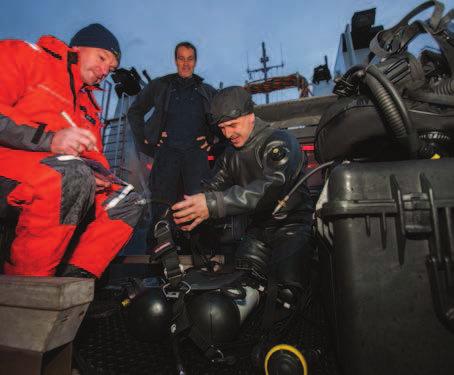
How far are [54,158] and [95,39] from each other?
130cm

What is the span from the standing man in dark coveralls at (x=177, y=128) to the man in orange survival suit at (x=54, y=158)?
4.44 ft

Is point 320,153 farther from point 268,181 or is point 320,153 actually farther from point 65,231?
point 65,231

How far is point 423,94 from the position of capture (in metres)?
1.09

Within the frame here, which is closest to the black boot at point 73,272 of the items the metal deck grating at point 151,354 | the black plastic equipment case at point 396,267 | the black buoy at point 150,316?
the metal deck grating at point 151,354

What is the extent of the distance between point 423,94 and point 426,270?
2.34 ft

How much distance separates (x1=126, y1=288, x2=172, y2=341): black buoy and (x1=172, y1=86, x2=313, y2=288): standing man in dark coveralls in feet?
1.61

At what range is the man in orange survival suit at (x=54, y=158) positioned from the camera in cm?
140

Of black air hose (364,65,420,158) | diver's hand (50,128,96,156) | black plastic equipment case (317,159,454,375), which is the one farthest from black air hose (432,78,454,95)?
diver's hand (50,128,96,156)

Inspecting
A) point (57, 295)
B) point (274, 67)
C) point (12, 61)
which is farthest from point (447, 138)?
point (274, 67)

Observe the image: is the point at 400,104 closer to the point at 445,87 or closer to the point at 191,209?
the point at 445,87

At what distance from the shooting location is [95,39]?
7.29 ft

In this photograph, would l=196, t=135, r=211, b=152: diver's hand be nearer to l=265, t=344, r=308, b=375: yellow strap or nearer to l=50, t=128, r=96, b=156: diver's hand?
l=50, t=128, r=96, b=156: diver's hand

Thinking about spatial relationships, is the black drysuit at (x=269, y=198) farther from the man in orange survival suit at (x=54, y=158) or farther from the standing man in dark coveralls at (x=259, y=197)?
the man in orange survival suit at (x=54, y=158)

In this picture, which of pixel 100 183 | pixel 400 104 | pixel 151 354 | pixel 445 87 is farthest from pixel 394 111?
pixel 100 183
